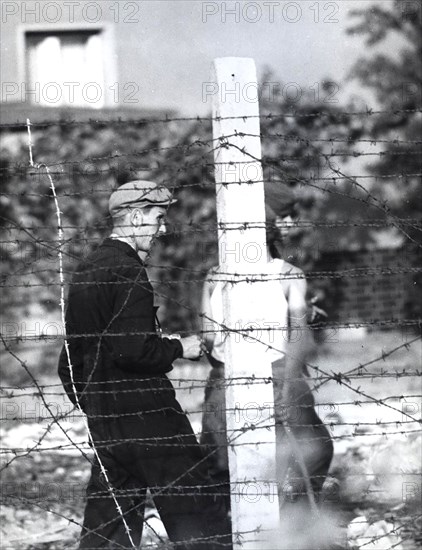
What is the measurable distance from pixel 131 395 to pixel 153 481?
39 cm

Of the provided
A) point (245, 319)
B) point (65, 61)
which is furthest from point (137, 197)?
point (65, 61)

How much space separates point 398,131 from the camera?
1867cm

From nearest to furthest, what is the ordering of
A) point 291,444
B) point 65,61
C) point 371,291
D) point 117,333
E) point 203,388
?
point 117,333 → point 291,444 → point 203,388 → point 65,61 → point 371,291

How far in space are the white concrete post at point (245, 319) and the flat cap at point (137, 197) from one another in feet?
1.52

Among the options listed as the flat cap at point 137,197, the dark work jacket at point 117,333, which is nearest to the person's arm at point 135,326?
the dark work jacket at point 117,333

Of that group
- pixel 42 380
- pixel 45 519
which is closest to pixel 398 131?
pixel 42 380

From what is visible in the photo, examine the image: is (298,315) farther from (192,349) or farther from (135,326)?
(135,326)

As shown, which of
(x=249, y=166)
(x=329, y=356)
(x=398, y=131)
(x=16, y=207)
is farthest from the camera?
(x=398, y=131)

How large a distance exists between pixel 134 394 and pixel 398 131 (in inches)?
576

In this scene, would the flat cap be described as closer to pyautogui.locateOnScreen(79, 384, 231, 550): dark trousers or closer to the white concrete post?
the white concrete post

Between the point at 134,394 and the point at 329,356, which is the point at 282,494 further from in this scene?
the point at 329,356

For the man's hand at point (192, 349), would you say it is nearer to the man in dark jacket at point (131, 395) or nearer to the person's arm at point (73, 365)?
the man in dark jacket at point (131, 395)

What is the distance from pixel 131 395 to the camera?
15.6ft

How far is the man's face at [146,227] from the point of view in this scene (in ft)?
15.8
